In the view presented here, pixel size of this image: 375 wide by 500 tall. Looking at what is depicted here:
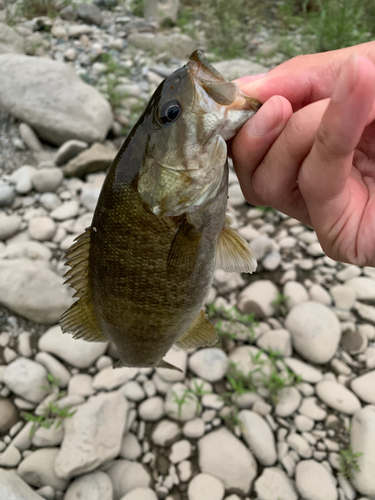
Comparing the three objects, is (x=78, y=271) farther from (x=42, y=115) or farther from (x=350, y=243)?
(x=42, y=115)

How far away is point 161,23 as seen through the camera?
920 centimetres

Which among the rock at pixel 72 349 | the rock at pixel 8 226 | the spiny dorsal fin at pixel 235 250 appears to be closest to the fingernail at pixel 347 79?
the spiny dorsal fin at pixel 235 250

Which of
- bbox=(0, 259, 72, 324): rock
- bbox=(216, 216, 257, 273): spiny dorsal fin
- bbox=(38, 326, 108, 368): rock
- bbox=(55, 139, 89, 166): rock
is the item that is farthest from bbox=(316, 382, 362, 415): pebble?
bbox=(55, 139, 89, 166): rock

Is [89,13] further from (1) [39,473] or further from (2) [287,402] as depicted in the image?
(1) [39,473]

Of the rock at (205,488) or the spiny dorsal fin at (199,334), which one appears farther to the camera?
the rock at (205,488)

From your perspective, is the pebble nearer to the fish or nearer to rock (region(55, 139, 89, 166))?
the fish

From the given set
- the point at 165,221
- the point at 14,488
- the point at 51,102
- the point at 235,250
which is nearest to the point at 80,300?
the point at 165,221

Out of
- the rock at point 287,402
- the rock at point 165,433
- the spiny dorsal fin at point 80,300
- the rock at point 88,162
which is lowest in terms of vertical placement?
the rock at point 165,433

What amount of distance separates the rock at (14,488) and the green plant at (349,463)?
2.11m

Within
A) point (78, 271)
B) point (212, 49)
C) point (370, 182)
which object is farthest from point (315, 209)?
point (212, 49)

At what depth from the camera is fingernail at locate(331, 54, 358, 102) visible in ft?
3.43

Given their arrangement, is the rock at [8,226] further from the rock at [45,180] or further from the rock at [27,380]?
the rock at [27,380]

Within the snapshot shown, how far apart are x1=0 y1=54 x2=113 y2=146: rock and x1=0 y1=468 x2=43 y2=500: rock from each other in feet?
13.7

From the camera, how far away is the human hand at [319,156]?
123 cm
